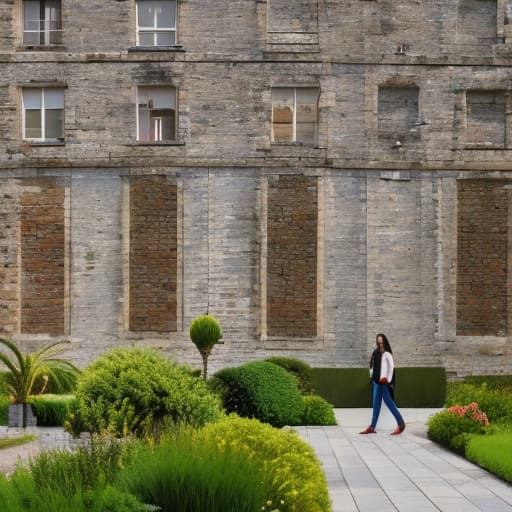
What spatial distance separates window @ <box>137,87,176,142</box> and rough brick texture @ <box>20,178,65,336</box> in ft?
11.7

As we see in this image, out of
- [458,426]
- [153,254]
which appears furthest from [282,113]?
[458,426]

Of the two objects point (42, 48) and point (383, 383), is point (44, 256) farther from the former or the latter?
point (383, 383)

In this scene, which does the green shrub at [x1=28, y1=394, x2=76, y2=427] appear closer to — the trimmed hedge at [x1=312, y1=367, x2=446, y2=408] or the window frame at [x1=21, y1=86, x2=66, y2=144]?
the trimmed hedge at [x1=312, y1=367, x2=446, y2=408]

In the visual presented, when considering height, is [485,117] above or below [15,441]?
above

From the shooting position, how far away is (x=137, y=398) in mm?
14305

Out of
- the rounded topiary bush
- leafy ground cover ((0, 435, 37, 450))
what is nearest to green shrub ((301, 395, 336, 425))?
leafy ground cover ((0, 435, 37, 450))

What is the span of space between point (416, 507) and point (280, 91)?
21758 millimetres

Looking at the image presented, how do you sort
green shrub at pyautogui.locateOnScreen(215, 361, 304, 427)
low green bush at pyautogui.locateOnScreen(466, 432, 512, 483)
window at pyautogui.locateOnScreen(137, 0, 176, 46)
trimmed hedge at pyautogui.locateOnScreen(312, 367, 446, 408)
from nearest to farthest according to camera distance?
low green bush at pyautogui.locateOnScreen(466, 432, 512, 483), green shrub at pyautogui.locateOnScreen(215, 361, 304, 427), trimmed hedge at pyautogui.locateOnScreen(312, 367, 446, 408), window at pyautogui.locateOnScreen(137, 0, 176, 46)

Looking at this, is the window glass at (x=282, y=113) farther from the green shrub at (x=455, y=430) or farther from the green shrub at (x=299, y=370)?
the green shrub at (x=455, y=430)

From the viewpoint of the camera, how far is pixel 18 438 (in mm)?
18062

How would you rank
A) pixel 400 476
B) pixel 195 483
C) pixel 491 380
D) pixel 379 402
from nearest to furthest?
pixel 195 483, pixel 400 476, pixel 379 402, pixel 491 380

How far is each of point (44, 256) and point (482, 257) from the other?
Answer: 14.1m

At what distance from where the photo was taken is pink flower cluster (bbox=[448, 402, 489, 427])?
17.0 meters

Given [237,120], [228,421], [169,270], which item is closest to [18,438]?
[228,421]
